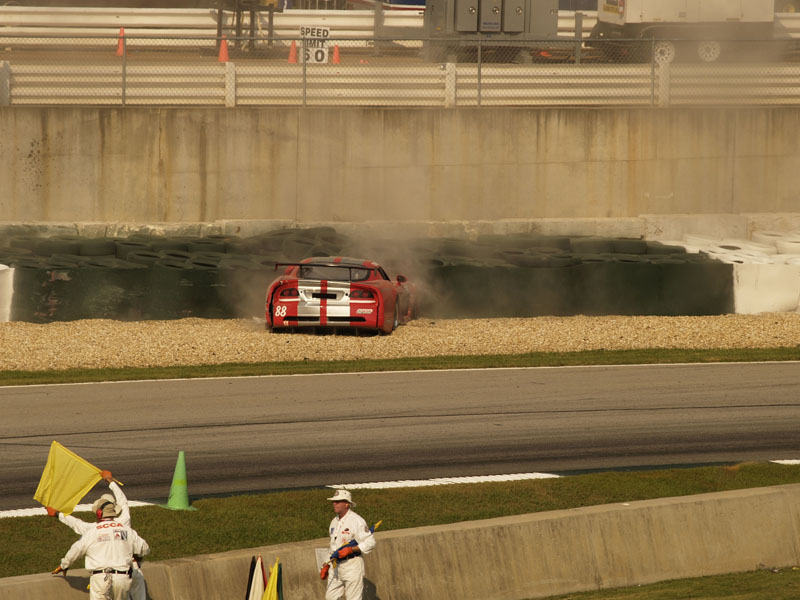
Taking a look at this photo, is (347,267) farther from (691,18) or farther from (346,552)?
(691,18)

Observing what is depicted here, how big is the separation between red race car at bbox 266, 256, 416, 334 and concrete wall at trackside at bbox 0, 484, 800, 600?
330 inches

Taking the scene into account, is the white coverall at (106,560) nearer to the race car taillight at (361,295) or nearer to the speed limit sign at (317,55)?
the race car taillight at (361,295)

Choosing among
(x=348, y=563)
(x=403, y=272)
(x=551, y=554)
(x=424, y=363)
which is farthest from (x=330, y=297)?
(x=348, y=563)

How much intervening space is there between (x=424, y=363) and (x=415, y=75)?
8.81 m

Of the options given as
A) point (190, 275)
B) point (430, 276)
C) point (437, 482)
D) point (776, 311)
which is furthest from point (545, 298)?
point (437, 482)

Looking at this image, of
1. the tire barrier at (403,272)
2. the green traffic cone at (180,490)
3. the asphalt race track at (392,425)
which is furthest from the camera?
the tire barrier at (403,272)

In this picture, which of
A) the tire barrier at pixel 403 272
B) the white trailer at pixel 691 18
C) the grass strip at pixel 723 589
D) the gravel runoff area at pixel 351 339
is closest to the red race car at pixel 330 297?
the gravel runoff area at pixel 351 339

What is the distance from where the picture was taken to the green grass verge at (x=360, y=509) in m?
8.54

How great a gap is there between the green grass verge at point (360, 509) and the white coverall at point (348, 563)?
0.97m

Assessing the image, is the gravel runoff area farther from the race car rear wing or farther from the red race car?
the race car rear wing

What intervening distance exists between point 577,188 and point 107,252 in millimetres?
9370

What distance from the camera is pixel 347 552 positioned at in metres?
7.79

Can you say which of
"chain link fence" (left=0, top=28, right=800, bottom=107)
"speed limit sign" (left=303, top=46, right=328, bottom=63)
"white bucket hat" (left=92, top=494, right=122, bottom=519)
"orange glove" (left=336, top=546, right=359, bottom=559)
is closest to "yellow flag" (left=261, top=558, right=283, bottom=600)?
"orange glove" (left=336, top=546, right=359, bottom=559)

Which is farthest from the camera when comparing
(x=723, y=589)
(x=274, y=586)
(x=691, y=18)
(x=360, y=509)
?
(x=691, y=18)
